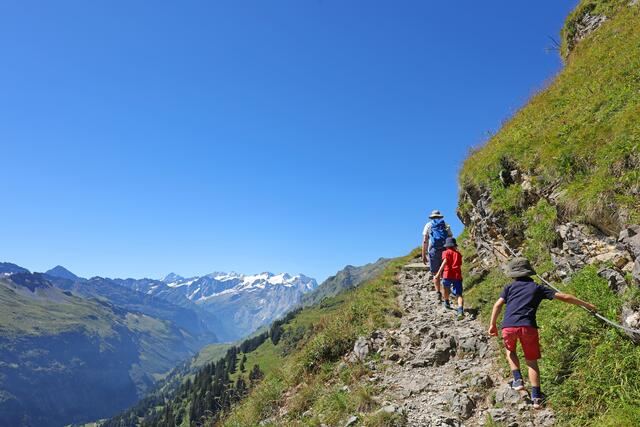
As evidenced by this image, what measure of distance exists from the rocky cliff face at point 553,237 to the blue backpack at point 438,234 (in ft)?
6.25

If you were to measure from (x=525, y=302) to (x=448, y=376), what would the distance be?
3605 millimetres

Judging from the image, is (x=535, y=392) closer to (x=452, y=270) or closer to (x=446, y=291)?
(x=452, y=270)

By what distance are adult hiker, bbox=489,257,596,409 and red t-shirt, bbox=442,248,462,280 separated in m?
5.99

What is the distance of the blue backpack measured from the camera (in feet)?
57.5

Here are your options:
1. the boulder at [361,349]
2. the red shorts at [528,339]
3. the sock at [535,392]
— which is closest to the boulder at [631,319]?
the red shorts at [528,339]

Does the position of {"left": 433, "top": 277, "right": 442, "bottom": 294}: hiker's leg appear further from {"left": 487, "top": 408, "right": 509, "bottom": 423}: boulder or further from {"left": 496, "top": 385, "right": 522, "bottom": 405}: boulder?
{"left": 487, "top": 408, "right": 509, "bottom": 423}: boulder

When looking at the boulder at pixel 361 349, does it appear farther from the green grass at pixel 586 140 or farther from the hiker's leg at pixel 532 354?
the green grass at pixel 586 140

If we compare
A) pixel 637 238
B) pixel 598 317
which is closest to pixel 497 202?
pixel 637 238

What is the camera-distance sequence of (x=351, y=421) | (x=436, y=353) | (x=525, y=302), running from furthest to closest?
1. (x=436, y=353)
2. (x=351, y=421)
3. (x=525, y=302)

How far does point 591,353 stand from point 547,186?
7470 millimetres

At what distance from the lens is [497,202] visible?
642 inches

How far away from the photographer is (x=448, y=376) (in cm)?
1061

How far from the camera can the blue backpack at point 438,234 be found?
17531 mm

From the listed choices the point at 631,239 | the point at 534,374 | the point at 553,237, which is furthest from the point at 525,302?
the point at 553,237
